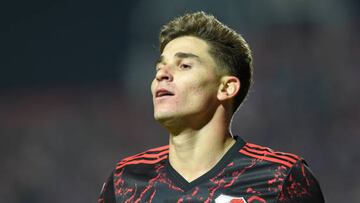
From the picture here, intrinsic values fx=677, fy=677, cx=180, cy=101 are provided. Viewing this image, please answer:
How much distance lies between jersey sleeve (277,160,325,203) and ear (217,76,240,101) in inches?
13.0

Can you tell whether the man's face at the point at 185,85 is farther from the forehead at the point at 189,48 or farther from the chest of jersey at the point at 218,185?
the chest of jersey at the point at 218,185

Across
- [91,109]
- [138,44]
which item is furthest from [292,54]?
[91,109]

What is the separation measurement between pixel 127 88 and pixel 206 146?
1.92 m

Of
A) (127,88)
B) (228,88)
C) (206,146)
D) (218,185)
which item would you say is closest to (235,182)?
(218,185)

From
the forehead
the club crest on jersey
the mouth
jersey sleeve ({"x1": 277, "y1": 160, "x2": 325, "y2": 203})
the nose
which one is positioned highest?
the forehead

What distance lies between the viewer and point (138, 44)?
4160 millimetres

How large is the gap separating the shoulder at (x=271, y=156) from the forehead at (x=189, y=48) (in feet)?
1.08

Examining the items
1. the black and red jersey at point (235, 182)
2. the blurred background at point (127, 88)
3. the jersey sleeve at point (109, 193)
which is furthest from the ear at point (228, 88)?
the blurred background at point (127, 88)

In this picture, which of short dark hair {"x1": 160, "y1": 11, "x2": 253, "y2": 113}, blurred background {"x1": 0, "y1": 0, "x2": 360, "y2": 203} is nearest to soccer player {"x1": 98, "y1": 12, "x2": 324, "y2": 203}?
short dark hair {"x1": 160, "y1": 11, "x2": 253, "y2": 113}

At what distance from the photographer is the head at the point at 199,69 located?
220 cm

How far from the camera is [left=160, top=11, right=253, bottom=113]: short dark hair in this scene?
2375mm

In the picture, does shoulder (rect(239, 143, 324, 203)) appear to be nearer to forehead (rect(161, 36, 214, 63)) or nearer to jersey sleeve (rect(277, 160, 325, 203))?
jersey sleeve (rect(277, 160, 325, 203))

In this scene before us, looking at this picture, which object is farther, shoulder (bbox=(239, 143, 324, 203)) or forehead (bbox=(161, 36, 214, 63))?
forehead (bbox=(161, 36, 214, 63))

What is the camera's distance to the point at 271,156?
226 cm
